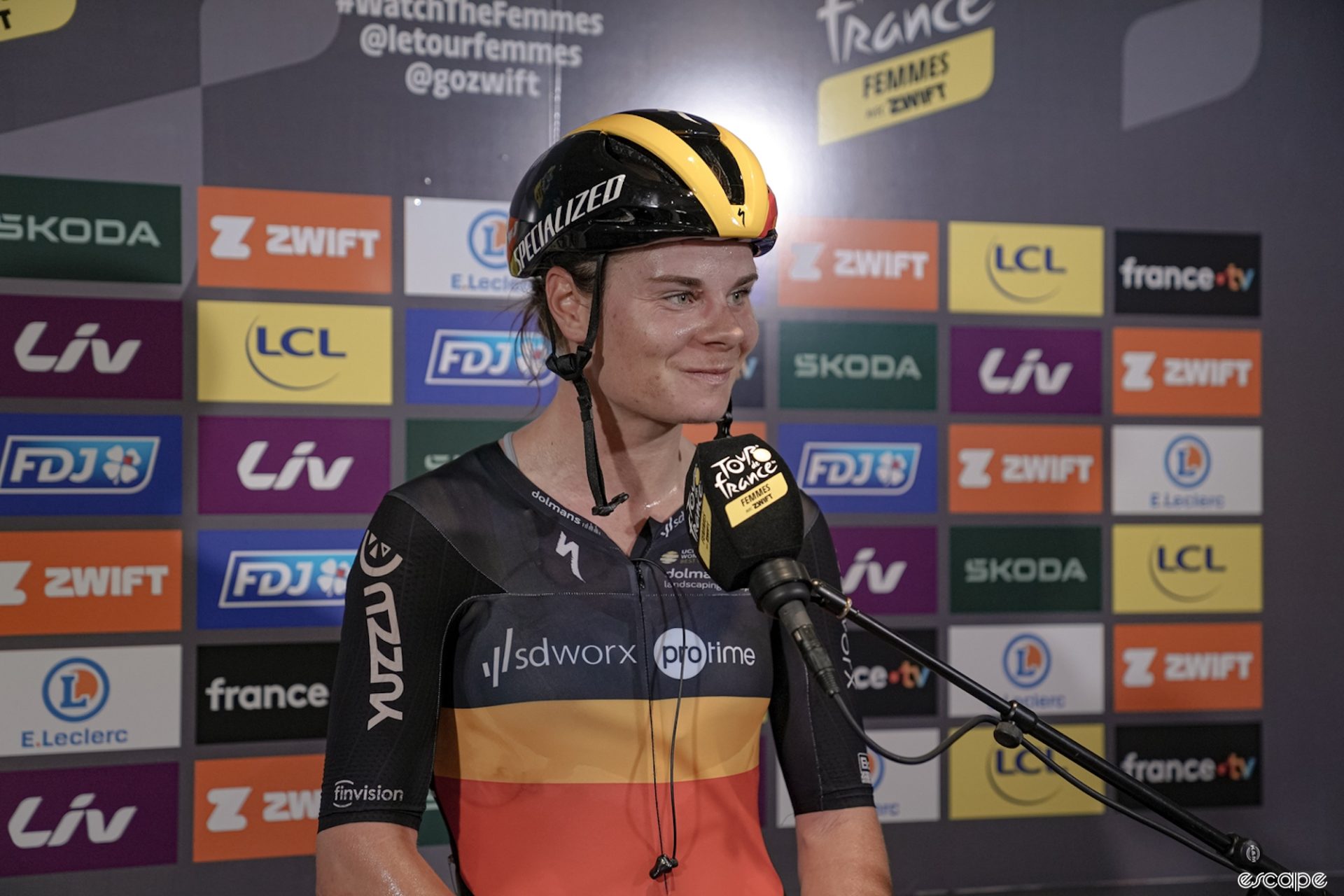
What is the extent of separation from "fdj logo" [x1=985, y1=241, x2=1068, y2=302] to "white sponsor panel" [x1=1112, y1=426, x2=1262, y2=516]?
36 cm

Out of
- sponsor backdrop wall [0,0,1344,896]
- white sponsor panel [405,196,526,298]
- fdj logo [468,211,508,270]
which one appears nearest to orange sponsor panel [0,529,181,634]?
sponsor backdrop wall [0,0,1344,896]

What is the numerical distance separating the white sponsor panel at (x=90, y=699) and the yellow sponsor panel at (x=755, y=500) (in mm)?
1701

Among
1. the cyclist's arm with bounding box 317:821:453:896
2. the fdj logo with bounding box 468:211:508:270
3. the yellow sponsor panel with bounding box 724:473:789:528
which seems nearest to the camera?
the yellow sponsor panel with bounding box 724:473:789:528

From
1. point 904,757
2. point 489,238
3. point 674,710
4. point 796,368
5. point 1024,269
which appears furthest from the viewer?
point 1024,269

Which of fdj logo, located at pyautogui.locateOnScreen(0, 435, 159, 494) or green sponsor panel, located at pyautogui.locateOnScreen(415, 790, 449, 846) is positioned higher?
fdj logo, located at pyautogui.locateOnScreen(0, 435, 159, 494)

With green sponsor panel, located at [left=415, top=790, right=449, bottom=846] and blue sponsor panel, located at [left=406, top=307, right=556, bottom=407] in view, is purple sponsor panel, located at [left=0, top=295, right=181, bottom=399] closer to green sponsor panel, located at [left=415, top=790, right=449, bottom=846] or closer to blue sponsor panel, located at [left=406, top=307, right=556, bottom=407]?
blue sponsor panel, located at [left=406, top=307, right=556, bottom=407]

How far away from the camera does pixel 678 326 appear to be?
1.27 metres

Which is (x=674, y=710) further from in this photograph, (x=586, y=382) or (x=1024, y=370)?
(x=1024, y=370)

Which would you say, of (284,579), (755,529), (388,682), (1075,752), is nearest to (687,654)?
(388,682)

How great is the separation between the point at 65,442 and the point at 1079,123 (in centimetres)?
226

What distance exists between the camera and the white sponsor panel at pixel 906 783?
2.52m

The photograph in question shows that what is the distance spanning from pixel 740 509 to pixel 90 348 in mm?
1763

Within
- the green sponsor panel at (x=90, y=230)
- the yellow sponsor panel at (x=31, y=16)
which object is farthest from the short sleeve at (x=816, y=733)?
the yellow sponsor panel at (x=31, y=16)

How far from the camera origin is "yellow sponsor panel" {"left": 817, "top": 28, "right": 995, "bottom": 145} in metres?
2.53
